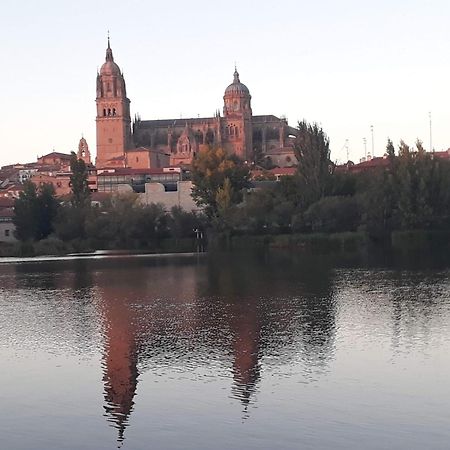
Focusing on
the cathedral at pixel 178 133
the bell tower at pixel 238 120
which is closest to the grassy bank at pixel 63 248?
the cathedral at pixel 178 133

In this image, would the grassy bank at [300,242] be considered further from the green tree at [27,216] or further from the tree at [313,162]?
the green tree at [27,216]

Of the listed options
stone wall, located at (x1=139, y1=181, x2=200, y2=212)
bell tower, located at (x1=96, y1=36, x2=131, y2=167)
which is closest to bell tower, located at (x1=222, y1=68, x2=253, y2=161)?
bell tower, located at (x1=96, y1=36, x2=131, y2=167)

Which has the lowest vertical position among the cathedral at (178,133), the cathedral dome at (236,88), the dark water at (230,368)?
the dark water at (230,368)

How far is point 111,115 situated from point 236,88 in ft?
78.1

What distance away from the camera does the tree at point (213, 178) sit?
75.4 metres

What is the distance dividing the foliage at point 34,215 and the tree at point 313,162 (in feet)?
74.8

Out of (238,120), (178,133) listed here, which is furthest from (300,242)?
(178,133)

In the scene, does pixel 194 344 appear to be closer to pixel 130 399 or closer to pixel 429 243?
pixel 130 399

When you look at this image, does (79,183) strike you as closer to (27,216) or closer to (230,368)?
(27,216)

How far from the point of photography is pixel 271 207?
70188 millimetres

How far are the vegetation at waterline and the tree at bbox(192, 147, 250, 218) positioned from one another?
0.29 ft

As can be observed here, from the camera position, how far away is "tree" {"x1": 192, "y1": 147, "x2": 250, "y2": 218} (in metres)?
75.4

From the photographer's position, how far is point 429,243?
193ft

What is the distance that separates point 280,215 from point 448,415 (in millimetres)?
55054
